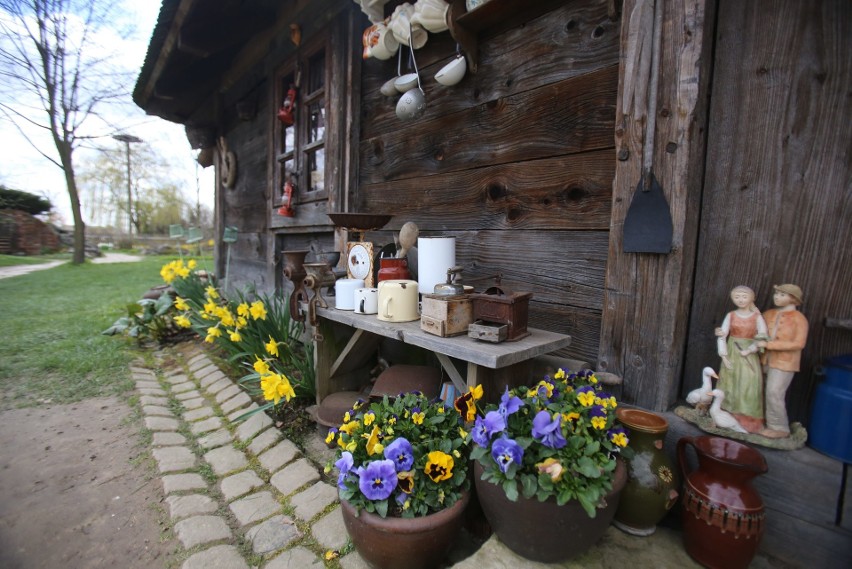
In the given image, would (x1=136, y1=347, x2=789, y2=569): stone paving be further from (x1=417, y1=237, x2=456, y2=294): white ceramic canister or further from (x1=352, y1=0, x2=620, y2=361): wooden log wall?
(x1=417, y1=237, x2=456, y2=294): white ceramic canister

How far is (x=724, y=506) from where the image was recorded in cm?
102

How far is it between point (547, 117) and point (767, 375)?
3.99 feet

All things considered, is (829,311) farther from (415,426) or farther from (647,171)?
(415,426)

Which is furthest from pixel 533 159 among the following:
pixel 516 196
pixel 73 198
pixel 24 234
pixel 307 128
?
pixel 24 234

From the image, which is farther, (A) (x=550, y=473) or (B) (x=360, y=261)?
(B) (x=360, y=261)

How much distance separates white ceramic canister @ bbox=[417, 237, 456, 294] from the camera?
1.61 m

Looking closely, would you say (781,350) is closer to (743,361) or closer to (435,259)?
(743,361)

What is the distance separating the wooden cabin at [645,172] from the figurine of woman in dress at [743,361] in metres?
0.13

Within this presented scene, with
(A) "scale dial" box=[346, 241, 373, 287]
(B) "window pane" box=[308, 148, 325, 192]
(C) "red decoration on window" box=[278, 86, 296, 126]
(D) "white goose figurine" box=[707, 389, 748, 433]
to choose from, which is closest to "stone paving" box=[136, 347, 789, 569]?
(D) "white goose figurine" box=[707, 389, 748, 433]

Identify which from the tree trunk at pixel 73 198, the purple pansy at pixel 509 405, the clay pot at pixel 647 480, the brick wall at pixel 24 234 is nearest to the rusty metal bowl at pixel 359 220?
the purple pansy at pixel 509 405

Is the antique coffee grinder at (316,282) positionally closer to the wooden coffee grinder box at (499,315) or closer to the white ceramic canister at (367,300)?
the white ceramic canister at (367,300)

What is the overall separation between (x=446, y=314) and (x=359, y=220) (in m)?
0.72

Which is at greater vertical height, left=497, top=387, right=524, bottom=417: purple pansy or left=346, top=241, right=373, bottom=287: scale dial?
left=346, top=241, right=373, bottom=287: scale dial

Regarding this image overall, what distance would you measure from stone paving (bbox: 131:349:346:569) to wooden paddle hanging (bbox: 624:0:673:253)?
4.76 feet
